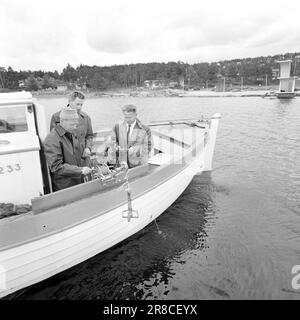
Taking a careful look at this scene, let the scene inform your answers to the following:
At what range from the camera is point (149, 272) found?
4672 millimetres

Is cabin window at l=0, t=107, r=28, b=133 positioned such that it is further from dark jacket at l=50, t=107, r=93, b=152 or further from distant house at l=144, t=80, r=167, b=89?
distant house at l=144, t=80, r=167, b=89

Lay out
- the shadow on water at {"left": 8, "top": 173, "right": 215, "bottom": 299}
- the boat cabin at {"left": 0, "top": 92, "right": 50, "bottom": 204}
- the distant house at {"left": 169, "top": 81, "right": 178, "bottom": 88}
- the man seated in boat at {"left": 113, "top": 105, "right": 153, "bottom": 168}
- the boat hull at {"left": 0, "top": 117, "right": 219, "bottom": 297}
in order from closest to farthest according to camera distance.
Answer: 1. the boat hull at {"left": 0, "top": 117, "right": 219, "bottom": 297}
2. the boat cabin at {"left": 0, "top": 92, "right": 50, "bottom": 204}
3. the shadow on water at {"left": 8, "top": 173, "right": 215, "bottom": 299}
4. the man seated in boat at {"left": 113, "top": 105, "right": 153, "bottom": 168}
5. the distant house at {"left": 169, "top": 81, "right": 178, "bottom": 88}

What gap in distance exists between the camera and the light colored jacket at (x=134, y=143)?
16.9 ft

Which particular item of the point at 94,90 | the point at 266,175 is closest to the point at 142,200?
the point at 266,175

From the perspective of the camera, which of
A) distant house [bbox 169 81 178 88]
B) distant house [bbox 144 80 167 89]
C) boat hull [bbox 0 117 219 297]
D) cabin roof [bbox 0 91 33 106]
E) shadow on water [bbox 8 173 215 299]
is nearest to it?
boat hull [bbox 0 117 219 297]

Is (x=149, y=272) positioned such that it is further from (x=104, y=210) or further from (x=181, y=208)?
(x=181, y=208)

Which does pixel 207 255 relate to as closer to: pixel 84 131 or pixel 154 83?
pixel 84 131

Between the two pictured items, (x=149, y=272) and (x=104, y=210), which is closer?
(x=104, y=210)

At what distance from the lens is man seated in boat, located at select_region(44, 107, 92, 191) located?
3854mm

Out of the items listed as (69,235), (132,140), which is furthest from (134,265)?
(132,140)

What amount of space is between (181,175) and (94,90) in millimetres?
143810

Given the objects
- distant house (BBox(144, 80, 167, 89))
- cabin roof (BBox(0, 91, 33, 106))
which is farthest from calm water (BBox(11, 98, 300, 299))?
distant house (BBox(144, 80, 167, 89))

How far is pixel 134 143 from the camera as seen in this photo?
5.20m

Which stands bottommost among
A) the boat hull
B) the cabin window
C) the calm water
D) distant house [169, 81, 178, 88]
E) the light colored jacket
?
the calm water
